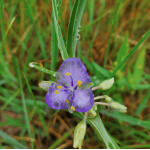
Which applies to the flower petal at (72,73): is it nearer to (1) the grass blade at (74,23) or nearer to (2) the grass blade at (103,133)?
(1) the grass blade at (74,23)

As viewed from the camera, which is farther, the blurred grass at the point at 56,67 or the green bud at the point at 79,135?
the blurred grass at the point at 56,67

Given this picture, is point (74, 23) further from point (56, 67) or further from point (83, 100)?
point (56, 67)

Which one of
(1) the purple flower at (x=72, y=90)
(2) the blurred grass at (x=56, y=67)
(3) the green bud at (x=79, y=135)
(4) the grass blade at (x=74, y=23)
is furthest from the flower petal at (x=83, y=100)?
(2) the blurred grass at (x=56, y=67)

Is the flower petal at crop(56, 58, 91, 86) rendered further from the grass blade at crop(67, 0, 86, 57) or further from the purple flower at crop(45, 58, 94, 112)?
the grass blade at crop(67, 0, 86, 57)

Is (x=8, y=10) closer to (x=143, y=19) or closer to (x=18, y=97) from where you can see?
(x=18, y=97)

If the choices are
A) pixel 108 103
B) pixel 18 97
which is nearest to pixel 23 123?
pixel 18 97

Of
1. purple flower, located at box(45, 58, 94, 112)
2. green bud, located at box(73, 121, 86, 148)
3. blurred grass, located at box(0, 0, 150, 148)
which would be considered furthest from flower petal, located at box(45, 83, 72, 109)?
blurred grass, located at box(0, 0, 150, 148)
